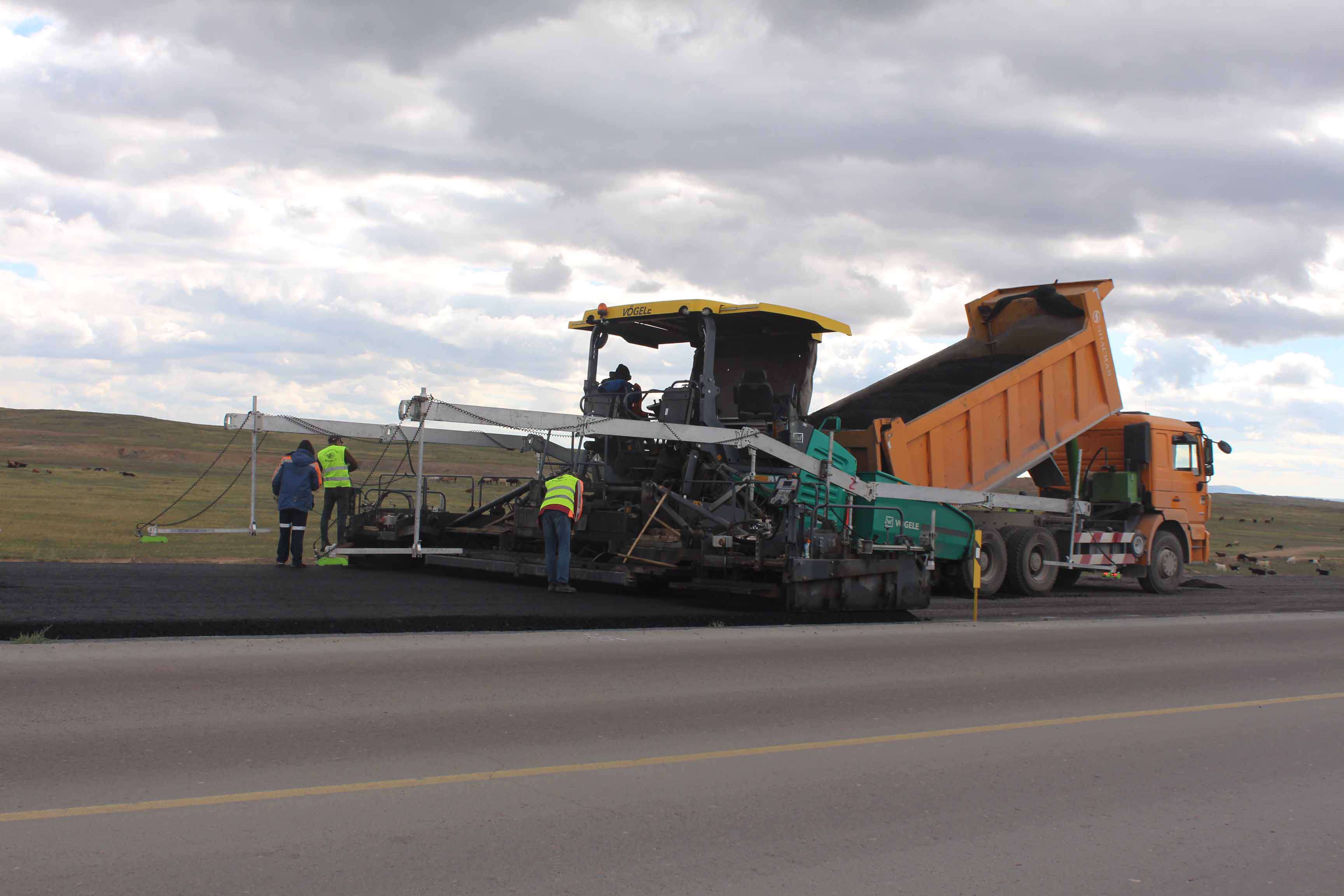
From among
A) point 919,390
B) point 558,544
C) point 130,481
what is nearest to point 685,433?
point 558,544

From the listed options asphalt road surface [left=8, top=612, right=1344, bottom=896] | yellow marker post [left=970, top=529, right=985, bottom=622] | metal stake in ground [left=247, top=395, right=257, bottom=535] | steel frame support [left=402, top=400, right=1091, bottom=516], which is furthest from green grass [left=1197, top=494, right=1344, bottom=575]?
metal stake in ground [left=247, top=395, right=257, bottom=535]

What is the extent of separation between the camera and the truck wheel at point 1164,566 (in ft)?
61.0

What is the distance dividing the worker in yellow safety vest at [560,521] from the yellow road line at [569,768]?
565cm

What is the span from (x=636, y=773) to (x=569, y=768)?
1.07ft

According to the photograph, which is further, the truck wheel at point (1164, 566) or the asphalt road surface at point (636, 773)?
the truck wheel at point (1164, 566)

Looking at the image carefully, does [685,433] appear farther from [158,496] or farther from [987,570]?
[158,496]

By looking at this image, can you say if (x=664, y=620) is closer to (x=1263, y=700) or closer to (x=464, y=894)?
(x=1263, y=700)

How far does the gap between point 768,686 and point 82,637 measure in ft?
16.3

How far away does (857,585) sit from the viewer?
40.9 feet

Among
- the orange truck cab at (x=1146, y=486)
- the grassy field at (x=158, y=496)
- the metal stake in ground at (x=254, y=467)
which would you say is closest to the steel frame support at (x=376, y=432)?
the metal stake in ground at (x=254, y=467)

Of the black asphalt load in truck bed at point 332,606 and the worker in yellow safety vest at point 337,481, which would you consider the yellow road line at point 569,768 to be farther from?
the worker in yellow safety vest at point 337,481

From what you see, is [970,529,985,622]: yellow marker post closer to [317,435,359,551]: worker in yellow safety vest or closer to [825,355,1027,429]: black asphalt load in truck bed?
[825,355,1027,429]: black asphalt load in truck bed

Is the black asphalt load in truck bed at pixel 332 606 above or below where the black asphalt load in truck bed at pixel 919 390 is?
below

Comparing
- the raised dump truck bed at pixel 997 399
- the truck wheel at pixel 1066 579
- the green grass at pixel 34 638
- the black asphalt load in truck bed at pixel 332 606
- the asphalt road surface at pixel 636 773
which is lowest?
the asphalt road surface at pixel 636 773
